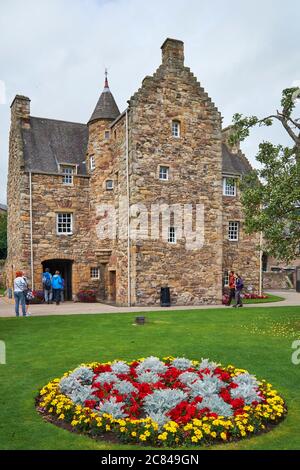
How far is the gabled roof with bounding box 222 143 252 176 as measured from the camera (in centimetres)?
3385

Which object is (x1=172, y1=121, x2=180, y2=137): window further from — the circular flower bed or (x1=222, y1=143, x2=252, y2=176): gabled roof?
the circular flower bed

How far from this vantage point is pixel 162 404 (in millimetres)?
6727

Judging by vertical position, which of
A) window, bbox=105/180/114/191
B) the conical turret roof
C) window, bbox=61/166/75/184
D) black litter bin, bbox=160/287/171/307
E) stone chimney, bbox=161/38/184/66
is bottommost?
black litter bin, bbox=160/287/171/307

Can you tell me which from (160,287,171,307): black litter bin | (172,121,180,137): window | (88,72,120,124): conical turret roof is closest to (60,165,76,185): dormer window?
(88,72,120,124): conical turret roof

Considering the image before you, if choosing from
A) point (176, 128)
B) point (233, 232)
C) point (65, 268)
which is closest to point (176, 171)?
point (176, 128)

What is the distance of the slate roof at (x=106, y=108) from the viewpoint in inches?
1169

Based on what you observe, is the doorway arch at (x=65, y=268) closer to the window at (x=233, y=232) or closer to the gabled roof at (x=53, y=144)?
the gabled roof at (x=53, y=144)

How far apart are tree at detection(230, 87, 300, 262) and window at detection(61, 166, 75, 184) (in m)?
16.2

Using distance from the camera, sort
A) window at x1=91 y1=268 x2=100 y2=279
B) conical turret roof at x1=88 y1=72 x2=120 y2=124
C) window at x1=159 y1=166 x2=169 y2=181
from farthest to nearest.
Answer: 1. window at x1=91 y1=268 x2=100 y2=279
2. conical turret roof at x1=88 y1=72 x2=120 y2=124
3. window at x1=159 y1=166 x2=169 y2=181

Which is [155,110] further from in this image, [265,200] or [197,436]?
[197,436]

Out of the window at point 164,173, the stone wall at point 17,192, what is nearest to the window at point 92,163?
the stone wall at point 17,192

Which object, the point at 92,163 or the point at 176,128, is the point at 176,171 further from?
the point at 92,163

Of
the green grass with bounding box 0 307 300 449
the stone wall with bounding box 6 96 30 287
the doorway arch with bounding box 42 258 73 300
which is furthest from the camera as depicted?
the doorway arch with bounding box 42 258 73 300

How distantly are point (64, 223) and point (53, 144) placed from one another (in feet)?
20.1
